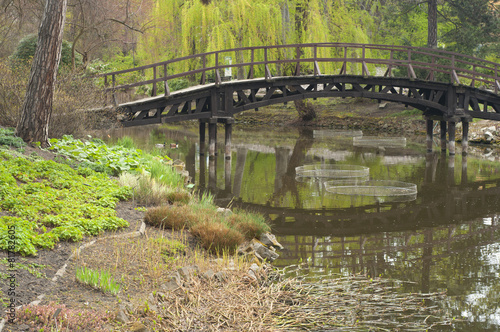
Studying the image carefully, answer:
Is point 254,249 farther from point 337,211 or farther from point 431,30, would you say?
point 431,30

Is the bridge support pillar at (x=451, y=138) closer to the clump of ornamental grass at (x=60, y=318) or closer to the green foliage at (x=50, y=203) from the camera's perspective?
the green foliage at (x=50, y=203)

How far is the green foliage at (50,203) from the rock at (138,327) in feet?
5.96

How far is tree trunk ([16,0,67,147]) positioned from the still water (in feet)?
15.5

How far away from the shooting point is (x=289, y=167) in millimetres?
19328

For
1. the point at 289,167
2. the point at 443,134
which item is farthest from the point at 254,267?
the point at 443,134

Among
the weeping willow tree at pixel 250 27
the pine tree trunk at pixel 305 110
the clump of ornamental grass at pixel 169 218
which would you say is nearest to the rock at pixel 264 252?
the clump of ornamental grass at pixel 169 218

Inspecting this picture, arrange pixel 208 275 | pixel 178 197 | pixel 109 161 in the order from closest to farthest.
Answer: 1. pixel 208 275
2. pixel 178 197
3. pixel 109 161

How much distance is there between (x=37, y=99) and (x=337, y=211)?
7.44m

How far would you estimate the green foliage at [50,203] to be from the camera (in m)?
6.59

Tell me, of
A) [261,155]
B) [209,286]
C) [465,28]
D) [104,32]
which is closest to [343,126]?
[465,28]

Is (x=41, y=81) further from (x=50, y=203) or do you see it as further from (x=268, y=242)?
(x=268, y=242)

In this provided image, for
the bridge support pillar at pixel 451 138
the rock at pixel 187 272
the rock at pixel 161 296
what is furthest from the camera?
the bridge support pillar at pixel 451 138

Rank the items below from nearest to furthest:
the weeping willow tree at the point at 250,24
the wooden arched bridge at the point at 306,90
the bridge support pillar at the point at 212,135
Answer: the wooden arched bridge at the point at 306,90
the bridge support pillar at the point at 212,135
the weeping willow tree at the point at 250,24

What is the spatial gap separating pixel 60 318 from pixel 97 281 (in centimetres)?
94
